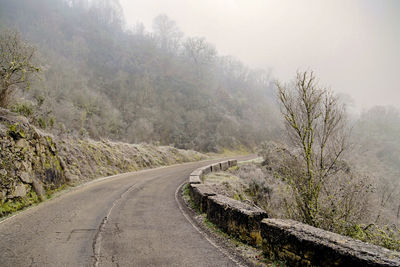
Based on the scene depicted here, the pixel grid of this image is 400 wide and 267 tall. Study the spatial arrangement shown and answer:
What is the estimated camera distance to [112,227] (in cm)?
580

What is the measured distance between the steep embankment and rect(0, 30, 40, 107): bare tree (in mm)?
1750

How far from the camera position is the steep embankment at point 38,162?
24.2ft

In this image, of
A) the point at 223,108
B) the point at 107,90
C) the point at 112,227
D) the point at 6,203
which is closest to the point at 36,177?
the point at 6,203

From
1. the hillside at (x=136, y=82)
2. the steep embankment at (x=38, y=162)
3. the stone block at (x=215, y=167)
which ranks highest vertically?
the hillside at (x=136, y=82)

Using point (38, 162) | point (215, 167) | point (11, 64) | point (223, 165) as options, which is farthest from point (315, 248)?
point (223, 165)

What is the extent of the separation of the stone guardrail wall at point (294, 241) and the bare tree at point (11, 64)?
33.7ft

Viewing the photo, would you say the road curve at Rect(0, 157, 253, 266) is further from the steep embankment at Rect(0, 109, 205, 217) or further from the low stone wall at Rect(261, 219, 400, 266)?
the low stone wall at Rect(261, 219, 400, 266)

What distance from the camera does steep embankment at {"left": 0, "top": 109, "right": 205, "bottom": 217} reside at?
291 inches

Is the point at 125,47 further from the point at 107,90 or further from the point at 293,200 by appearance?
the point at 293,200

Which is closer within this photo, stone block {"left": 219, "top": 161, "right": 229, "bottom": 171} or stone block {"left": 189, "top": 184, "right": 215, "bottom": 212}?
stone block {"left": 189, "top": 184, "right": 215, "bottom": 212}

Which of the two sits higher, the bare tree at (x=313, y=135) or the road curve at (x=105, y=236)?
the bare tree at (x=313, y=135)

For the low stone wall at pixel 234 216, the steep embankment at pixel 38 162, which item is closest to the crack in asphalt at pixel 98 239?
the low stone wall at pixel 234 216

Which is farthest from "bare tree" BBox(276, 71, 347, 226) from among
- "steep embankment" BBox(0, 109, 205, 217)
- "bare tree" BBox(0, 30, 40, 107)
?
"bare tree" BBox(0, 30, 40, 107)

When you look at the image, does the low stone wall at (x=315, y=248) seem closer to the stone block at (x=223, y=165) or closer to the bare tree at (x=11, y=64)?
the bare tree at (x=11, y=64)
